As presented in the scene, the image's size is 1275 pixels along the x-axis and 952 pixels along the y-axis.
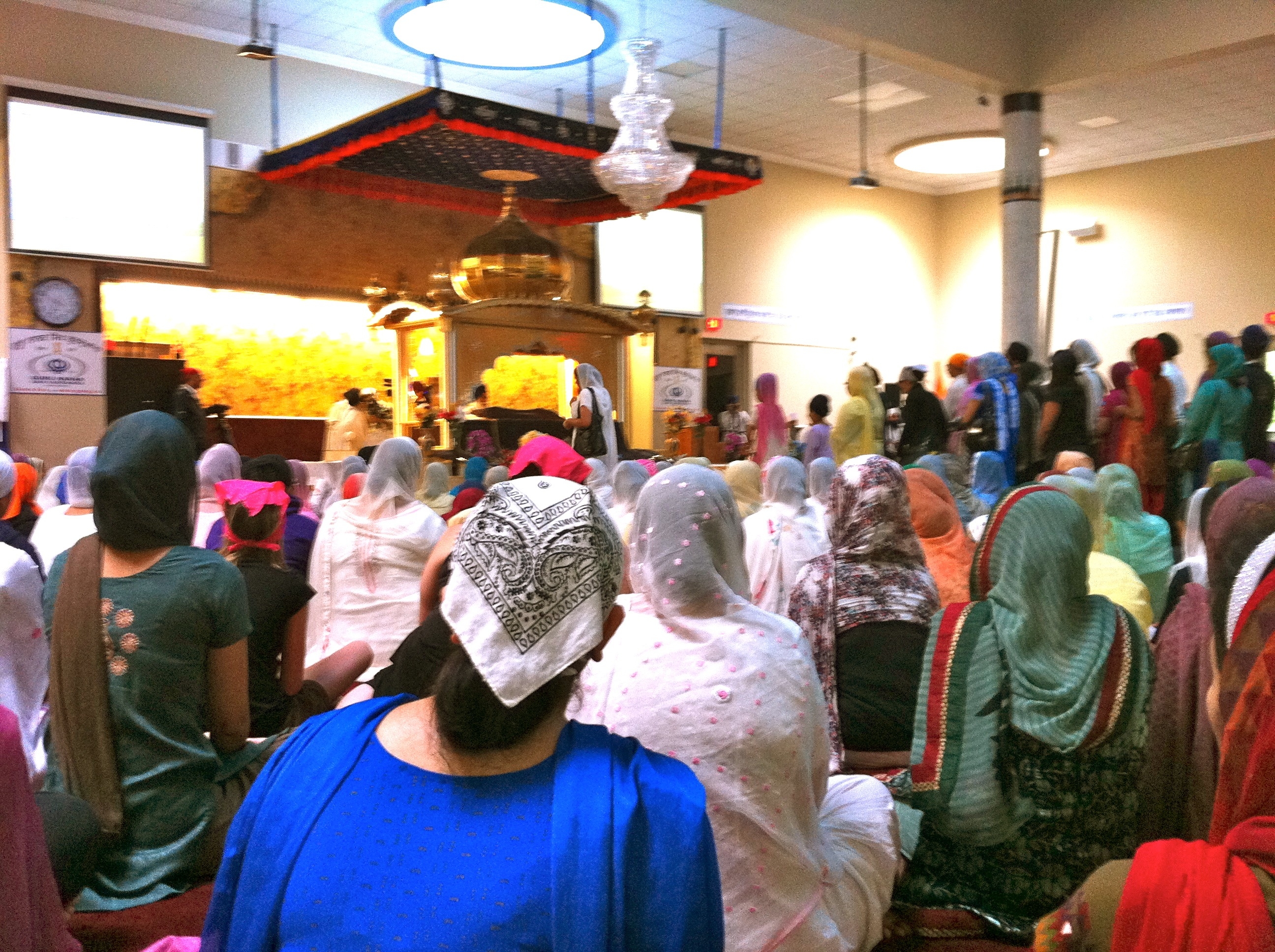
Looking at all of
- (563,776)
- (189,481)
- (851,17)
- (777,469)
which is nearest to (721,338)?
(851,17)

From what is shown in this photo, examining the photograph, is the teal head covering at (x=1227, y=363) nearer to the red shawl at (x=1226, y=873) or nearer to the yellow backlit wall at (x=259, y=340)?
the red shawl at (x=1226, y=873)

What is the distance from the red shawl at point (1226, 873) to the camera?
1.25 meters

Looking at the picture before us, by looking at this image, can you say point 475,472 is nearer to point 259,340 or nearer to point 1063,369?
point 1063,369

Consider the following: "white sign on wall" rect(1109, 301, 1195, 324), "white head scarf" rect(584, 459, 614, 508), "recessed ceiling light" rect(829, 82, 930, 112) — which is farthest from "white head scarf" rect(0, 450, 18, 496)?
"white sign on wall" rect(1109, 301, 1195, 324)

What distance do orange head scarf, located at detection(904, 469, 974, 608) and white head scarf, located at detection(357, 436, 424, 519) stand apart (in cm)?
187

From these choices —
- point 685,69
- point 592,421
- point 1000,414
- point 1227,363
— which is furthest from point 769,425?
point 1227,363

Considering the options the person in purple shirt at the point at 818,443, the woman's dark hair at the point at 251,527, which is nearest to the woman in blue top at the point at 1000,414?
the person in purple shirt at the point at 818,443

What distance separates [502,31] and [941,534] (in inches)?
307

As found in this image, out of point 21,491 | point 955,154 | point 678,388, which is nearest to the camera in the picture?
point 21,491

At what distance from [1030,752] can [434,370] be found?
35.7 feet

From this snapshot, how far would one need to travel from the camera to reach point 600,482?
5832 millimetres

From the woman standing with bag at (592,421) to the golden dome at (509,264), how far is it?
230 cm

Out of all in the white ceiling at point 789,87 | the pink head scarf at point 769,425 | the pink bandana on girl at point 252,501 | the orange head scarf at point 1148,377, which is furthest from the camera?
the white ceiling at point 789,87

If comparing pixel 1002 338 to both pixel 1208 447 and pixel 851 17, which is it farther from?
pixel 1208 447
